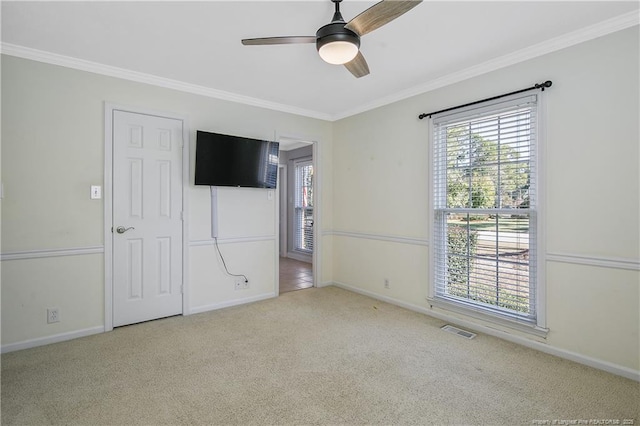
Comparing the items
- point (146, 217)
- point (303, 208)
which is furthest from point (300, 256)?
point (146, 217)

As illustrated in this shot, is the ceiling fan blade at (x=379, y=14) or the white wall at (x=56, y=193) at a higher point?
the ceiling fan blade at (x=379, y=14)

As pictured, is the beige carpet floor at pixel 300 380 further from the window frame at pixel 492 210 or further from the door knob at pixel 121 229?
the door knob at pixel 121 229

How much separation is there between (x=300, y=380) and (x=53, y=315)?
2.31m

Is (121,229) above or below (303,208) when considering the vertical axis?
below

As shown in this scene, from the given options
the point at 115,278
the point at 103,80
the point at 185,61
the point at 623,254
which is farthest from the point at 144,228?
the point at 623,254

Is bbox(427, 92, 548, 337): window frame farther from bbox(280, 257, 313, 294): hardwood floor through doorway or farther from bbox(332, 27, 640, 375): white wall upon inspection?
bbox(280, 257, 313, 294): hardwood floor through doorway

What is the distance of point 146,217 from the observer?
3.40m

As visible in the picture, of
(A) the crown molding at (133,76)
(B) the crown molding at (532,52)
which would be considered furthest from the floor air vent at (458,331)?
(A) the crown molding at (133,76)

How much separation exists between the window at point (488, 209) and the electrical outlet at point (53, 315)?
357 centimetres

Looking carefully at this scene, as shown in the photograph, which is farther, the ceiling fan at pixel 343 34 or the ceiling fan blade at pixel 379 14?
the ceiling fan at pixel 343 34

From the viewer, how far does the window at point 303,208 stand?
279 inches

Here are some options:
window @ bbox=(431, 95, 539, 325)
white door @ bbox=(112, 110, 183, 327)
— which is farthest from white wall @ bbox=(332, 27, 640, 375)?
white door @ bbox=(112, 110, 183, 327)

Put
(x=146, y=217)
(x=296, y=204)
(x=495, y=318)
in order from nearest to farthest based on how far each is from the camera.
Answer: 1. (x=495, y=318)
2. (x=146, y=217)
3. (x=296, y=204)

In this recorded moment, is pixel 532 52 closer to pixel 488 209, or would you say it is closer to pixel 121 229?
pixel 488 209
